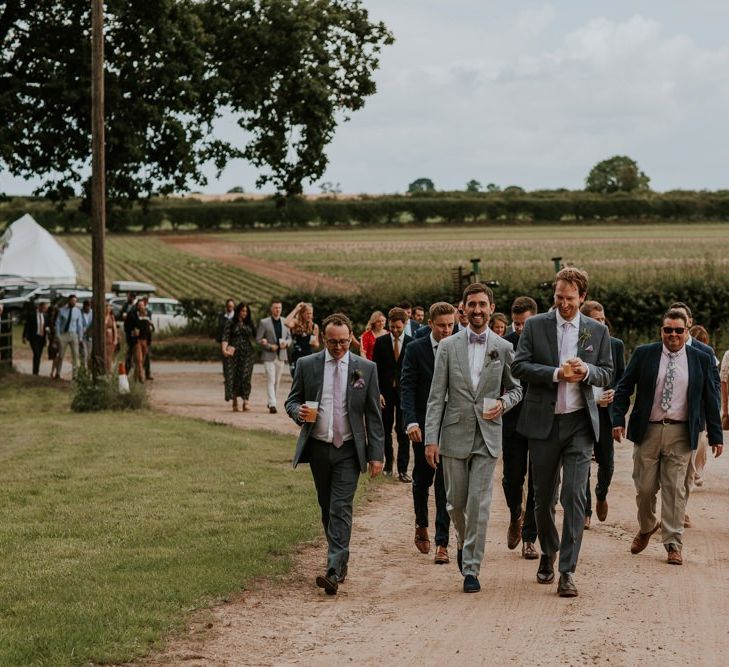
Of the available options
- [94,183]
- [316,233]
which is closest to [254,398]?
[94,183]

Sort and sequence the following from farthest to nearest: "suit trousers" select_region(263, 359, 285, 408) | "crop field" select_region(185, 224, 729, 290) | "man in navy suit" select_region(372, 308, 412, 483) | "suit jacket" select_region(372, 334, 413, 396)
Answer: "crop field" select_region(185, 224, 729, 290) < "suit trousers" select_region(263, 359, 285, 408) < "suit jacket" select_region(372, 334, 413, 396) < "man in navy suit" select_region(372, 308, 412, 483)

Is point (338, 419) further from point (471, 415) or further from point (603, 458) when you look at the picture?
point (603, 458)

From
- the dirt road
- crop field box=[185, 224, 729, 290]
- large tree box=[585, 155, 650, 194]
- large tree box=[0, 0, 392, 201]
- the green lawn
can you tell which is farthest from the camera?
large tree box=[585, 155, 650, 194]

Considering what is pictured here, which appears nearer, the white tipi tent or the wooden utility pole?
the wooden utility pole

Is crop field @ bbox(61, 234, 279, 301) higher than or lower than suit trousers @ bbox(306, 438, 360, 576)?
lower

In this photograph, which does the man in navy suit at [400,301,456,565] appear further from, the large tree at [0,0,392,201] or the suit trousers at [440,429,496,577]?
the large tree at [0,0,392,201]


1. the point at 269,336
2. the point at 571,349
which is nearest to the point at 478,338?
the point at 571,349

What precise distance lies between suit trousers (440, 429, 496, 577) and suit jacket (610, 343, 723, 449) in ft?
5.49

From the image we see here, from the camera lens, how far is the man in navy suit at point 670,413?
1046cm

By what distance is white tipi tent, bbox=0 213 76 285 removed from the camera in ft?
191

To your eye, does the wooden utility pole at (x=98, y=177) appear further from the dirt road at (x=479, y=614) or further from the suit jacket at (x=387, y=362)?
the dirt road at (x=479, y=614)

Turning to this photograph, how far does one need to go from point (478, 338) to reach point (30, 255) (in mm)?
51721

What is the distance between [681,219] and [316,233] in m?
27.1

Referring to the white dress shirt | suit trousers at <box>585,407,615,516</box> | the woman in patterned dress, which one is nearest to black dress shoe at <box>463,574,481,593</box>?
the white dress shirt
